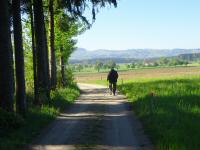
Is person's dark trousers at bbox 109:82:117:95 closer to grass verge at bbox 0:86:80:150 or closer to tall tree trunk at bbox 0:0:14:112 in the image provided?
grass verge at bbox 0:86:80:150

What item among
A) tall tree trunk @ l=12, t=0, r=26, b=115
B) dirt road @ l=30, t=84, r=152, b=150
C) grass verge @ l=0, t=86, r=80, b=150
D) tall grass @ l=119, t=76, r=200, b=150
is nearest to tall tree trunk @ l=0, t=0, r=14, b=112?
grass verge @ l=0, t=86, r=80, b=150

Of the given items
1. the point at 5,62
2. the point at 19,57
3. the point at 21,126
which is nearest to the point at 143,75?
the point at 19,57

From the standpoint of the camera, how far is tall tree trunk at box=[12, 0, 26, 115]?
69.3ft

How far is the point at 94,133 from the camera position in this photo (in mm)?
17250

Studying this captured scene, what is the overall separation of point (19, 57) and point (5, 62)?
2.41m

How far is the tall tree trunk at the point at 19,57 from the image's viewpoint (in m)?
21.1

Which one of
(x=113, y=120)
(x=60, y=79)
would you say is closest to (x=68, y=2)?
(x=113, y=120)

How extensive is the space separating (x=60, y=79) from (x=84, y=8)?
21.6 metres

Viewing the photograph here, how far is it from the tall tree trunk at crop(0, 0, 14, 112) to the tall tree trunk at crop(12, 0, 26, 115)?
5.56 ft

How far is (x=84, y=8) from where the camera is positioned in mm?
28906

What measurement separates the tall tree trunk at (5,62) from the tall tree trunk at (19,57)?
66.8 inches

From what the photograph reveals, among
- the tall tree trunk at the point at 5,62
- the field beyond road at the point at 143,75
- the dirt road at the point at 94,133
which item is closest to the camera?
the dirt road at the point at 94,133

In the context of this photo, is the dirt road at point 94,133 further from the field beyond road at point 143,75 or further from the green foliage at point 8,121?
the field beyond road at point 143,75

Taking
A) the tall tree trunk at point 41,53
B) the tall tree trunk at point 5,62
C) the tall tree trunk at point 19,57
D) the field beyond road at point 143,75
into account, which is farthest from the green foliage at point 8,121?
the field beyond road at point 143,75
